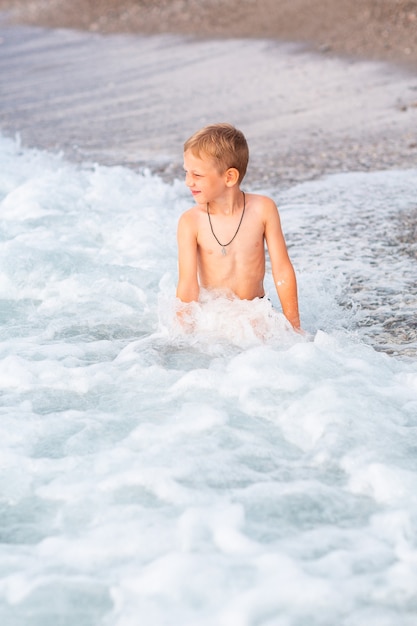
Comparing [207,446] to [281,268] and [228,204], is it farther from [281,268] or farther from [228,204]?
[228,204]

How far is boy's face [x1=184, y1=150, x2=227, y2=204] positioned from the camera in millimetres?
4324

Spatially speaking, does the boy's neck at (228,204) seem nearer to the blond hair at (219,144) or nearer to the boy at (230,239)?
the boy at (230,239)

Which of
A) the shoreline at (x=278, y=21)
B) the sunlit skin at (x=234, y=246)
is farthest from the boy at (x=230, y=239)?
the shoreline at (x=278, y=21)

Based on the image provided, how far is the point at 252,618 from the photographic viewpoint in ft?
8.66

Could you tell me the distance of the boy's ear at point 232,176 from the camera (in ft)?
14.3

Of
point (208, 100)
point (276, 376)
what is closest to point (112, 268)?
point (276, 376)

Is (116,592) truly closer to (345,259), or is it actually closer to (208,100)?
(345,259)

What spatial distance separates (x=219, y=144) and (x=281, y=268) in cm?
71

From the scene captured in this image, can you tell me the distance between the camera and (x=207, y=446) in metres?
3.58

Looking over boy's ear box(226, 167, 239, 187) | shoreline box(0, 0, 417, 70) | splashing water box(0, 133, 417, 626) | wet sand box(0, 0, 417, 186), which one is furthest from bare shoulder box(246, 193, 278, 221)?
shoreline box(0, 0, 417, 70)

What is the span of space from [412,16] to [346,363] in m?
13.1

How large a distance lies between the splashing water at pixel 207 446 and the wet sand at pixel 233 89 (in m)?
3.11

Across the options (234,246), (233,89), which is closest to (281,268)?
(234,246)

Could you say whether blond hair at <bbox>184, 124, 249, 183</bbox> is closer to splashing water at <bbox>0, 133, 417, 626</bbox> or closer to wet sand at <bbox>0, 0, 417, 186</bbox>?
splashing water at <bbox>0, 133, 417, 626</bbox>
